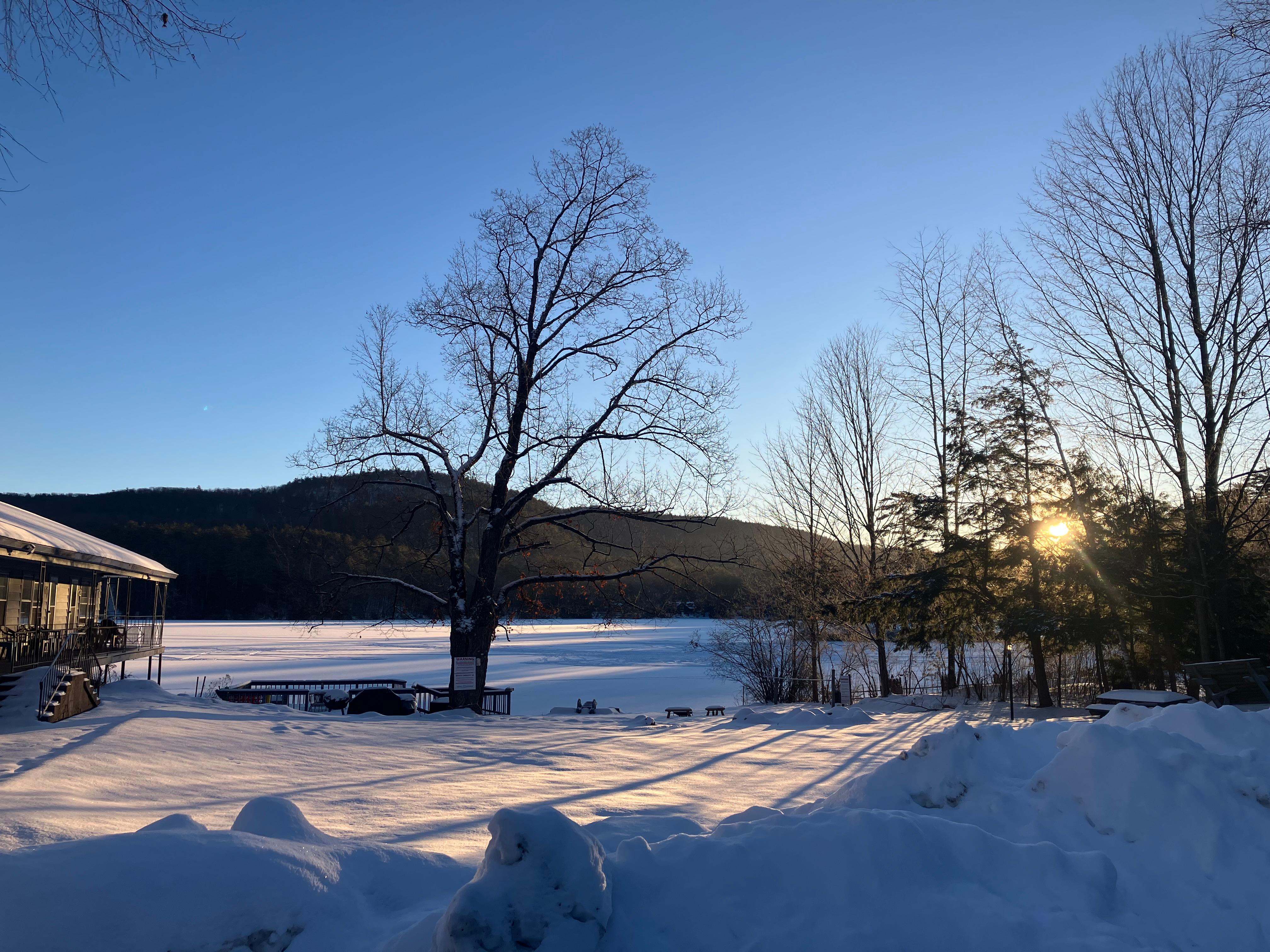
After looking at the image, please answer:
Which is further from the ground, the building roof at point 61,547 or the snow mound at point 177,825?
the building roof at point 61,547

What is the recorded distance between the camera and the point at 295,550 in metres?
18.7

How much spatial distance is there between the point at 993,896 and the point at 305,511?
1795 centimetres

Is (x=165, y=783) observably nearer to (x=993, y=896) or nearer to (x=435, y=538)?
(x=993, y=896)

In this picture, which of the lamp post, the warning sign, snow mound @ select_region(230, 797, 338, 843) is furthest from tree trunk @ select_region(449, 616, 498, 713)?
snow mound @ select_region(230, 797, 338, 843)

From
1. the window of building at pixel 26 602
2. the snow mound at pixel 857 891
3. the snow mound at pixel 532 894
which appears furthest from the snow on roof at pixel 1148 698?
the window of building at pixel 26 602

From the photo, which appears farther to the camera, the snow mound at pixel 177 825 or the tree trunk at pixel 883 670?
the tree trunk at pixel 883 670

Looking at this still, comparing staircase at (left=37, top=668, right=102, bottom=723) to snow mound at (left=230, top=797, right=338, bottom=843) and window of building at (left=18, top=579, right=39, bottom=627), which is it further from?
snow mound at (left=230, top=797, right=338, bottom=843)

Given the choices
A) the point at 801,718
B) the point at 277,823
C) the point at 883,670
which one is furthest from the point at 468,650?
the point at 277,823

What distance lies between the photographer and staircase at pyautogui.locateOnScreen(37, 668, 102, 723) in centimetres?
1343

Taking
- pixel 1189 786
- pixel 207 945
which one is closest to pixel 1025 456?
pixel 1189 786

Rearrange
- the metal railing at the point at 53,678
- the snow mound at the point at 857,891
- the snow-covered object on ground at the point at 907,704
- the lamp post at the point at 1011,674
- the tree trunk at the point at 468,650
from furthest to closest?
1. the snow-covered object on ground at the point at 907,704
2. the tree trunk at the point at 468,650
3. the lamp post at the point at 1011,674
4. the metal railing at the point at 53,678
5. the snow mound at the point at 857,891

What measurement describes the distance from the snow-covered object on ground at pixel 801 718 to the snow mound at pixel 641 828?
11.6 m

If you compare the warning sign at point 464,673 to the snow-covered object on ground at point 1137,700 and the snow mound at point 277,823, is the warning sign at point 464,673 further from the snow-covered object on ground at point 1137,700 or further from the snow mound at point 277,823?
the snow mound at point 277,823

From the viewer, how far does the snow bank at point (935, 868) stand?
329 cm
